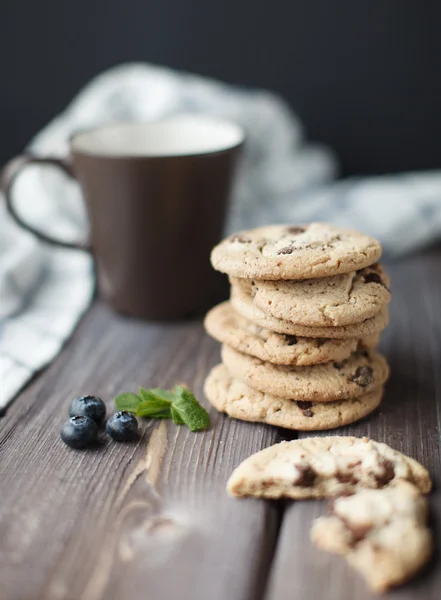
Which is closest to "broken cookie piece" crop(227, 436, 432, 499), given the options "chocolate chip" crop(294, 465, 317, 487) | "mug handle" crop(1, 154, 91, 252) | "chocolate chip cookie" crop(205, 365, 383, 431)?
"chocolate chip" crop(294, 465, 317, 487)

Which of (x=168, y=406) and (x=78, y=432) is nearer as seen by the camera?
(x=78, y=432)

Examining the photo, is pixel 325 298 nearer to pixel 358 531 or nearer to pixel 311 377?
pixel 311 377

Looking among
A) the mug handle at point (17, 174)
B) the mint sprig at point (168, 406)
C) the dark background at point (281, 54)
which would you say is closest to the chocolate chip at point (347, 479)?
the mint sprig at point (168, 406)

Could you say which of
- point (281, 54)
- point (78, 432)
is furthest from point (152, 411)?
point (281, 54)

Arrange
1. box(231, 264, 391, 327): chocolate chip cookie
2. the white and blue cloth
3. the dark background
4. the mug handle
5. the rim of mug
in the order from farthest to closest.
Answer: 1. the dark background
2. the white and blue cloth
3. the mug handle
4. the rim of mug
5. box(231, 264, 391, 327): chocolate chip cookie

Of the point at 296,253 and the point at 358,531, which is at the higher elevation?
the point at 296,253

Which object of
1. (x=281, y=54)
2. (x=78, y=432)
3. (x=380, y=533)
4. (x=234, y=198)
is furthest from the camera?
(x=281, y=54)

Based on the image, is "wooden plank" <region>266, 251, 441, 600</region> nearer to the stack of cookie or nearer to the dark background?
the stack of cookie
